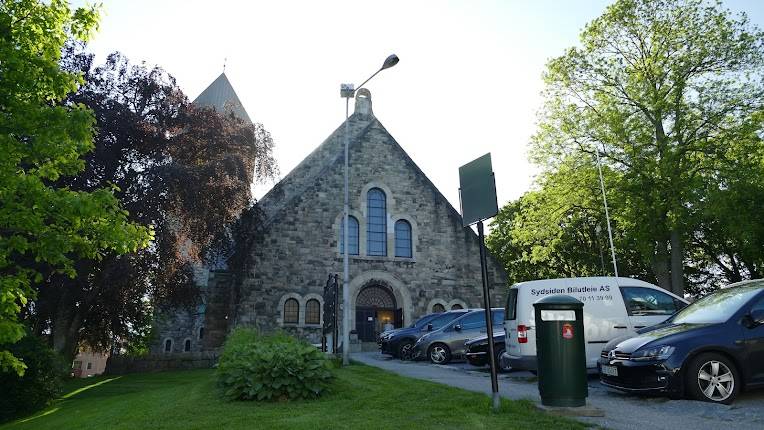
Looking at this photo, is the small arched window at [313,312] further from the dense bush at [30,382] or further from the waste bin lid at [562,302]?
the waste bin lid at [562,302]

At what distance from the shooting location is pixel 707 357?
7926 mm

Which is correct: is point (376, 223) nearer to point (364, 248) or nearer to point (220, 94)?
point (364, 248)

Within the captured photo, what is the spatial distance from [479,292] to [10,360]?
71.4 ft

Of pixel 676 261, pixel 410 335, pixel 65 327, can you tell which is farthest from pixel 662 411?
pixel 65 327

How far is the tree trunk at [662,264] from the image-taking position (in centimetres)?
2491

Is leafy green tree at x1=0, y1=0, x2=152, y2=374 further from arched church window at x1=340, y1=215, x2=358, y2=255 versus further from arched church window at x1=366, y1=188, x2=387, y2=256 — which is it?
arched church window at x1=366, y1=188, x2=387, y2=256

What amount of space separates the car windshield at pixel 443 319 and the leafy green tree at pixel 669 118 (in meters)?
10.8

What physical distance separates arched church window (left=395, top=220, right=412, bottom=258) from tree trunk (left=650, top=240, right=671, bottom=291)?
36.6 feet

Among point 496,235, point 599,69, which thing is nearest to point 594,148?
point 599,69

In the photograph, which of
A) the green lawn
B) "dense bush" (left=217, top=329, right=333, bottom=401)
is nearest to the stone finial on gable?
the green lawn

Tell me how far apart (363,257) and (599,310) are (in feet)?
54.0

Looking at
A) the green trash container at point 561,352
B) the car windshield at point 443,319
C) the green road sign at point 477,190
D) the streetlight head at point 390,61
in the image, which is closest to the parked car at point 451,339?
the car windshield at point 443,319

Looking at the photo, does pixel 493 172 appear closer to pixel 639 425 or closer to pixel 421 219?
pixel 639 425

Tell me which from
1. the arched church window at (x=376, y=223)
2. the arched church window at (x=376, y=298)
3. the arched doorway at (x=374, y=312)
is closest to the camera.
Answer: the arched doorway at (x=374, y=312)
